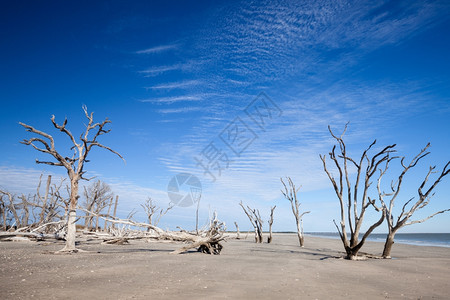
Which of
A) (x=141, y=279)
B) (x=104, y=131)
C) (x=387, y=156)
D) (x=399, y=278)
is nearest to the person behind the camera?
(x=141, y=279)

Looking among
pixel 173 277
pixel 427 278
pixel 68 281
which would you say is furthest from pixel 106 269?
pixel 427 278

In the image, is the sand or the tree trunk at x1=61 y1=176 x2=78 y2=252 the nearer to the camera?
the sand

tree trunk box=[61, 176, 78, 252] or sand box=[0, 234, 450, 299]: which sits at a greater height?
tree trunk box=[61, 176, 78, 252]

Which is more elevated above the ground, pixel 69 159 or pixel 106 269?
pixel 69 159

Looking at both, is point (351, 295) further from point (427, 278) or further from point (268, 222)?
point (268, 222)

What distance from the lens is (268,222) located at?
24250 mm

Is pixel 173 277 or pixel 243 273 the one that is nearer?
pixel 173 277

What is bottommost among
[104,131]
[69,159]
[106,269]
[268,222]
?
[106,269]

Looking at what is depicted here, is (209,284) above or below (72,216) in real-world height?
below

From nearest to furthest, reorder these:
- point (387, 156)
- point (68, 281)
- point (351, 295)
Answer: point (351, 295)
point (68, 281)
point (387, 156)

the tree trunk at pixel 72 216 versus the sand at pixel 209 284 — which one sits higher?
the tree trunk at pixel 72 216

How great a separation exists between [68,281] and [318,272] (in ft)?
19.9

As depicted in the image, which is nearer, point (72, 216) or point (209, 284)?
point (209, 284)

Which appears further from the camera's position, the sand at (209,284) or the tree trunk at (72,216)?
the tree trunk at (72,216)
